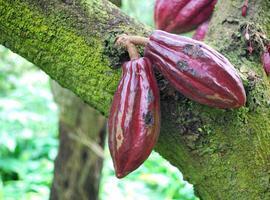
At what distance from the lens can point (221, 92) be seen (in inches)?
34.4

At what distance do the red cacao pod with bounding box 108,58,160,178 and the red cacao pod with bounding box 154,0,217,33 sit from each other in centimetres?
49

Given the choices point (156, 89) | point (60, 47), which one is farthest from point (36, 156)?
point (156, 89)

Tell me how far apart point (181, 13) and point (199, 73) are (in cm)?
52

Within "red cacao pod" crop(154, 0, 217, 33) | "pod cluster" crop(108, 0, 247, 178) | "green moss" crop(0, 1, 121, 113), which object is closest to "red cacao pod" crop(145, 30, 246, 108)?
"pod cluster" crop(108, 0, 247, 178)

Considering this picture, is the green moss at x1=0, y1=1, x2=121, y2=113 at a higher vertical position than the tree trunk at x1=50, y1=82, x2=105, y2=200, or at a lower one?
higher

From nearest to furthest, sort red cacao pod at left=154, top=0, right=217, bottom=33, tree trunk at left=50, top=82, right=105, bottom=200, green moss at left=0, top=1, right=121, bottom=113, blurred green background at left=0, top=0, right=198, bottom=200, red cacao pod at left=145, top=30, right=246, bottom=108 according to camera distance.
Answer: red cacao pod at left=145, top=30, right=246, bottom=108 < green moss at left=0, top=1, right=121, bottom=113 < red cacao pod at left=154, top=0, right=217, bottom=33 < tree trunk at left=50, top=82, right=105, bottom=200 < blurred green background at left=0, top=0, right=198, bottom=200

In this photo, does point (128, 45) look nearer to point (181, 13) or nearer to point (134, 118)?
point (134, 118)

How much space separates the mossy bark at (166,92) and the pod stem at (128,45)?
0.05 feet

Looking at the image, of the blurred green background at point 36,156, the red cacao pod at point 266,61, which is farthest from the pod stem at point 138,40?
the blurred green background at point 36,156

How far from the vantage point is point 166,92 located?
94cm

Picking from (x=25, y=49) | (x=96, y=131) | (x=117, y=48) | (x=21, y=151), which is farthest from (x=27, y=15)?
(x=21, y=151)

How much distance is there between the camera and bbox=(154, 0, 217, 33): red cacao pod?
1.34 m

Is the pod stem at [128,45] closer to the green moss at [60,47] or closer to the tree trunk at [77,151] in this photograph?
the green moss at [60,47]

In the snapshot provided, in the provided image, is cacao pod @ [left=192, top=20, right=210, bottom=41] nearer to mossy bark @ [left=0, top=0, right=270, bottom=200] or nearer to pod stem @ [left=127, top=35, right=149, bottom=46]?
mossy bark @ [left=0, top=0, right=270, bottom=200]
